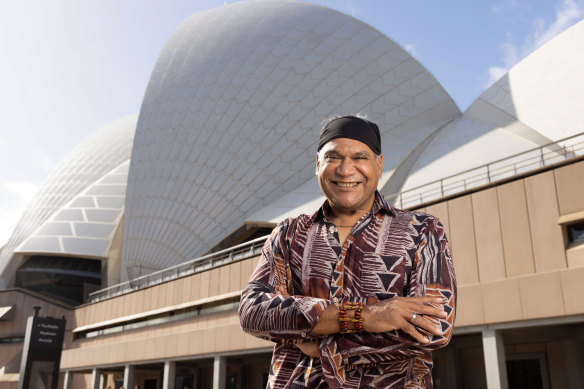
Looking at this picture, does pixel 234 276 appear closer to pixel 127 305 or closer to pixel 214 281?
pixel 214 281

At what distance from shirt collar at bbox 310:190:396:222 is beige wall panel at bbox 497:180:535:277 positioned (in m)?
8.91

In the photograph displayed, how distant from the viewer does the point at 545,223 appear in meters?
9.58

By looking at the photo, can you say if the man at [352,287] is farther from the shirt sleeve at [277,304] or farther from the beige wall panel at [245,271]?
the beige wall panel at [245,271]

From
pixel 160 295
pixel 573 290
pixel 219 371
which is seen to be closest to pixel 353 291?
pixel 573 290

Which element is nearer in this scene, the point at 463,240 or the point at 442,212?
the point at 463,240

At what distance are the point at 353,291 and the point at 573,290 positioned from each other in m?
8.63

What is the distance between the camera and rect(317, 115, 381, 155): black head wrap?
5.55ft

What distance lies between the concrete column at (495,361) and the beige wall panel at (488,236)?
1061 mm

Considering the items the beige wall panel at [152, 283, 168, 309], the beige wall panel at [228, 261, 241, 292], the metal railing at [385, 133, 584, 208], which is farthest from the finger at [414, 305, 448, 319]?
the beige wall panel at [152, 283, 168, 309]

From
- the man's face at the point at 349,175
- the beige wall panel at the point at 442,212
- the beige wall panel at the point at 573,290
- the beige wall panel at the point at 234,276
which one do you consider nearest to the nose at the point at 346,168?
the man's face at the point at 349,175

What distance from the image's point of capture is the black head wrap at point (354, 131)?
1690 millimetres

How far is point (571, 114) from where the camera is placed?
51.2ft

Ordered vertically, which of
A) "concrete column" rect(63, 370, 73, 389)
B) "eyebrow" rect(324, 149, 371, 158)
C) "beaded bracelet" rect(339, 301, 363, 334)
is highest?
"eyebrow" rect(324, 149, 371, 158)

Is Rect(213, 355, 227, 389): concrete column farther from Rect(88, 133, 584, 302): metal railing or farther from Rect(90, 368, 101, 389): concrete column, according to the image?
Rect(90, 368, 101, 389): concrete column
